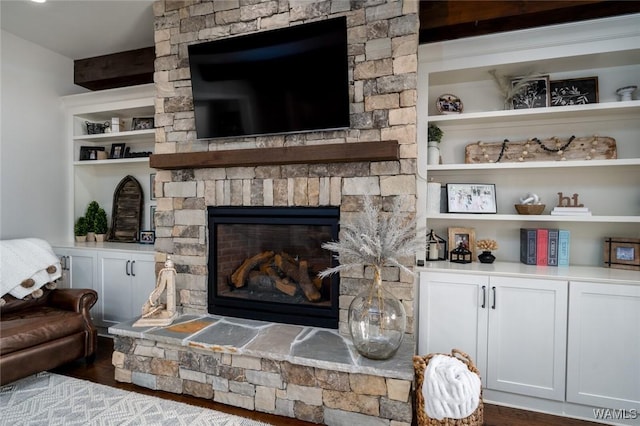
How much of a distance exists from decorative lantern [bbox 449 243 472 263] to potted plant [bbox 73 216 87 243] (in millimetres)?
3664

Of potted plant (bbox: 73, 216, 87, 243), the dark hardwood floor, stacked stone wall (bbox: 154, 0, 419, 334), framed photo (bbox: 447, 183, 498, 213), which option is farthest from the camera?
potted plant (bbox: 73, 216, 87, 243)

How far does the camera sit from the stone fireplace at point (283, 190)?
1.97m

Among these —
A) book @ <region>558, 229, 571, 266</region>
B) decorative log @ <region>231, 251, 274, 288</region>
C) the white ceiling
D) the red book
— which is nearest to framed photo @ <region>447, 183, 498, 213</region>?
the red book

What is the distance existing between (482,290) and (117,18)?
3.50m

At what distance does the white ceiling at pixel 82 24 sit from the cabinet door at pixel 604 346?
12.0ft

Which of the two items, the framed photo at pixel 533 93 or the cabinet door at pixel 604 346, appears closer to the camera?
the cabinet door at pixel 604 346

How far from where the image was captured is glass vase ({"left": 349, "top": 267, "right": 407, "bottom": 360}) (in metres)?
1.93

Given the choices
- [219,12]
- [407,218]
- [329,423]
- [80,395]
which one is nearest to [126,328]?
[80,395]

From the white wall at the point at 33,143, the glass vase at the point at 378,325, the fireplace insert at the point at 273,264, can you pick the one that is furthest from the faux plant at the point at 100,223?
the glass vase at the point at 378,325

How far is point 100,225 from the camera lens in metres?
3.76

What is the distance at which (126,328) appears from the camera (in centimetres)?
236

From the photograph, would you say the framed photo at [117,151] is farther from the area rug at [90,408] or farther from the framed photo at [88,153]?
the area rug at [90,408]

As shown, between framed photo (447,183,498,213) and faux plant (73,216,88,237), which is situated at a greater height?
framed photo (447,183,498,213)

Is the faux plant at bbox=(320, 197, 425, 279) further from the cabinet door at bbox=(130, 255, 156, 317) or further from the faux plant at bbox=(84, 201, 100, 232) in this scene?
the faux plant at bbox=(84, 201, 100, 232)
